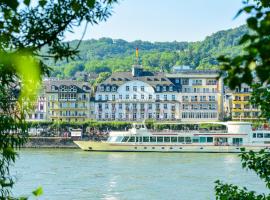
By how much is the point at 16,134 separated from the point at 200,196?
18.2 metres

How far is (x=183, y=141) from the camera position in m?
56.2

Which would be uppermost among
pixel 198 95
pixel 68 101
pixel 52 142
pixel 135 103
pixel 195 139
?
pixel 198 95

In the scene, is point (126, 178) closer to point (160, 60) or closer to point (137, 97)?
point (137, 97)

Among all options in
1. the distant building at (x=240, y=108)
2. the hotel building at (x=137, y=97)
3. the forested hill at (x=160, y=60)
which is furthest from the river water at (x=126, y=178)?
the forested hill at (x=160, y=60)

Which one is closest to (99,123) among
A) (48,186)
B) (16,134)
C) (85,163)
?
(85,163)

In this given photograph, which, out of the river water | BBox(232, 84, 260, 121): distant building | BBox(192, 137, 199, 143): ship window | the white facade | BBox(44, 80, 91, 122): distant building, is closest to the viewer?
the river water

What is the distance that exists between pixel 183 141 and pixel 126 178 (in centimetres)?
2507

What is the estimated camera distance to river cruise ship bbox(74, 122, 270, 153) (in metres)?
55.7

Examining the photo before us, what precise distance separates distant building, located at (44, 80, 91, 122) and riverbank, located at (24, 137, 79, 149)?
11970mm

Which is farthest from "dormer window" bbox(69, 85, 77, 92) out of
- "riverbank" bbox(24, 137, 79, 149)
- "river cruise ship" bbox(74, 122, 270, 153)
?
"river cruise ship" bbox(74, 122, 270, 153)

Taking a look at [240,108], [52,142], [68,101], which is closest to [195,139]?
[52,142]

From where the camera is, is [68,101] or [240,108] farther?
[68,101]

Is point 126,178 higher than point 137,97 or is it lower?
lower

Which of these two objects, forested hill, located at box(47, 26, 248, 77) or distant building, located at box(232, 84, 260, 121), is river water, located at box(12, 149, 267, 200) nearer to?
distant building, located at box(232, 84, 260, 121)
